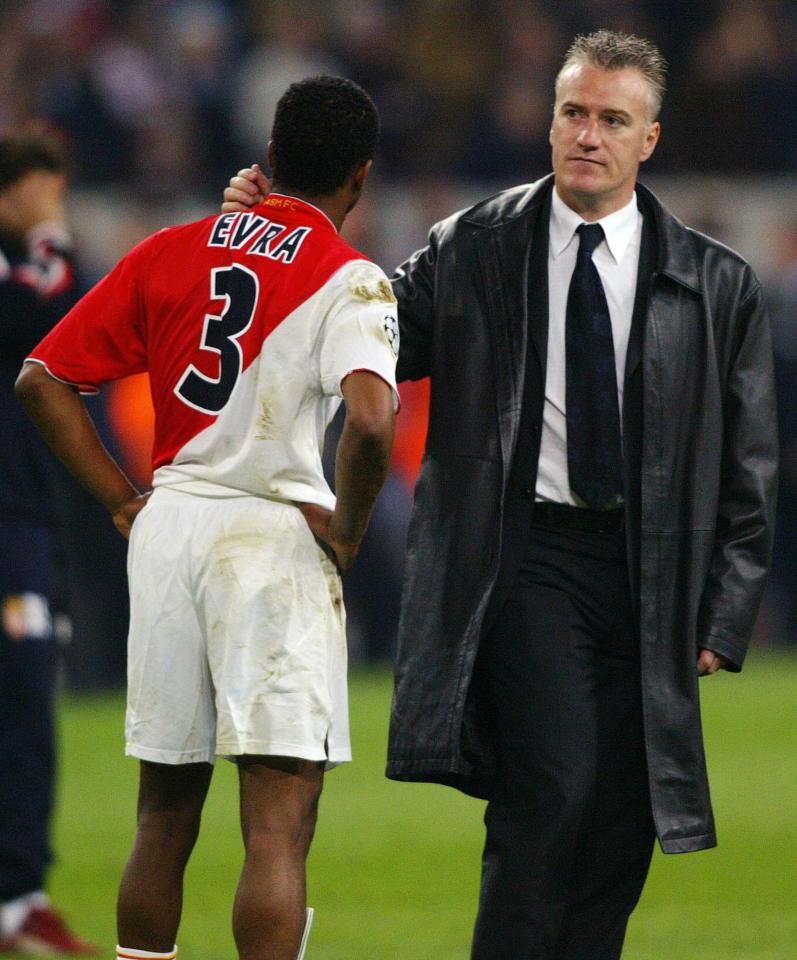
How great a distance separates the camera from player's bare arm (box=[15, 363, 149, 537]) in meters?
4.34

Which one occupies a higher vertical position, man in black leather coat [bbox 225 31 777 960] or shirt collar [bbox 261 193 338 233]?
→ shirt collar [bbox 261 193 338 233]

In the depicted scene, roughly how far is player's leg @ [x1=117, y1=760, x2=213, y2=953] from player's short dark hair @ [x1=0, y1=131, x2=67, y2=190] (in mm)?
2644

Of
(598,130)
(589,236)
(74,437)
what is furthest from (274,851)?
→ (598,130)

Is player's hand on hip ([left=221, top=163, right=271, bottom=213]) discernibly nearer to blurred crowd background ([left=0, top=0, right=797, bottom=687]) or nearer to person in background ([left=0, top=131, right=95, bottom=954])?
person in background ([left=0, top=131, right=95, bottom=954])

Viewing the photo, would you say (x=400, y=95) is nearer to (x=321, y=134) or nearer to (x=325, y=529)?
(x=321, y=134)

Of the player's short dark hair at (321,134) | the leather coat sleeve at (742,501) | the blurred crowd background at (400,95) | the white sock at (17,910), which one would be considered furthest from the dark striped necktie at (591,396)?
the blurred crowd background at (400,95)

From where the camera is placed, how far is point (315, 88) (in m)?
4.23

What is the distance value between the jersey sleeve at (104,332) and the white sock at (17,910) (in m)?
2.27

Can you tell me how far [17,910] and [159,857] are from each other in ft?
6.55

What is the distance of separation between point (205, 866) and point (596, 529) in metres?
3.45

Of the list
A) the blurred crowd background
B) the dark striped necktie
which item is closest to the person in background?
the dark striped necktie

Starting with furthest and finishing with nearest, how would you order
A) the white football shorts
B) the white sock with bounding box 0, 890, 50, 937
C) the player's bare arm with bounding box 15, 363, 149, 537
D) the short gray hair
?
the white sock with bounding box 0, 890, 50, 937 → the short gray hair → the player's bare arm with bounding box 15, 363, 149, 537 → the white football shorts

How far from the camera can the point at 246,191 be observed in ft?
14.4

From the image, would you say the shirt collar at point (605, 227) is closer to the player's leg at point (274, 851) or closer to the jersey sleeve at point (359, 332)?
the jersey sleeve at point (359, 332)
